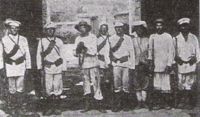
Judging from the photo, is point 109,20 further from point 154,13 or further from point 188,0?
point 188,0

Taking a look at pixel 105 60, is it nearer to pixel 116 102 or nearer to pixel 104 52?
pixel 104 52

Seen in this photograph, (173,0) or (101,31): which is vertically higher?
(173,0)

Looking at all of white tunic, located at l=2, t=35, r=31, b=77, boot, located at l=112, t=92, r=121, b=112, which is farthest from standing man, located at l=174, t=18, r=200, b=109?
white tunic, located at l=2, t=35, r=31, b=77

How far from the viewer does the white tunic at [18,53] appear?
6211 mm

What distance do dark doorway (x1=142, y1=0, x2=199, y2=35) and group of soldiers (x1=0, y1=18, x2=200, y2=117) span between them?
0.28 feet

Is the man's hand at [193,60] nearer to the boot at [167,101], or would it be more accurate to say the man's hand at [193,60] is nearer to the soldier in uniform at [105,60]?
the boot at [167,101]

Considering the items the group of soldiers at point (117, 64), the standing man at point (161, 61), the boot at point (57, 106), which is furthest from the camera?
the standing man at point (161, 61)

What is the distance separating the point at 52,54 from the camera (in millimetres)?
6316

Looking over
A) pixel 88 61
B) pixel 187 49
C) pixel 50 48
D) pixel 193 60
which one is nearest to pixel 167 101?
pixel 193 60

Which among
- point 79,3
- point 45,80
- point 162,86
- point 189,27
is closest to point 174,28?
point 189,27

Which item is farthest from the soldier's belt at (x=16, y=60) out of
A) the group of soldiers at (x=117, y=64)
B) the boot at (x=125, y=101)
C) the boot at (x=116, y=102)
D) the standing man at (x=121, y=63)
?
the boot at (x=125, y=101)

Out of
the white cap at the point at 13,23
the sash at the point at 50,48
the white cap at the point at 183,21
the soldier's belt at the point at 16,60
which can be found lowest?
the soldier's belt at the point at 16,60

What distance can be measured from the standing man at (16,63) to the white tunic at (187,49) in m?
2.25

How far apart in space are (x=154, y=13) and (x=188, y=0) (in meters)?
0.54
